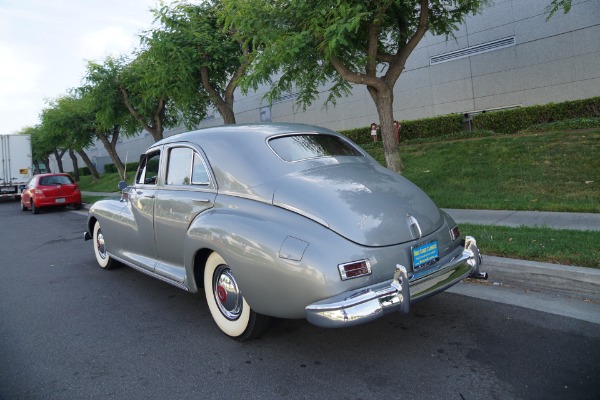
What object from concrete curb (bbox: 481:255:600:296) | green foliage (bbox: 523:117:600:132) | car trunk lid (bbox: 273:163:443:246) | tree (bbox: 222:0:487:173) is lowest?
concrete curb (bbox: 481:255:600:296)

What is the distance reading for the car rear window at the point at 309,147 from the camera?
4.01m

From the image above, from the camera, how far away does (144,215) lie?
16.0 feet

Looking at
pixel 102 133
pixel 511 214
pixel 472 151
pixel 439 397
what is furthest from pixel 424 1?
pixel 102 133

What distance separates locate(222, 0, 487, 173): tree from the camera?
8.87 metres

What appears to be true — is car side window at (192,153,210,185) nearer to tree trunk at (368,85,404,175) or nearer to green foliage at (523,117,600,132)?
tree trunk at (368,85,404,175)

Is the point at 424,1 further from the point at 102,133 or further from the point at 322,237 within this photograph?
the point at 102,133

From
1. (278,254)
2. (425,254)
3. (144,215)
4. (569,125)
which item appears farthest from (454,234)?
(569,125)

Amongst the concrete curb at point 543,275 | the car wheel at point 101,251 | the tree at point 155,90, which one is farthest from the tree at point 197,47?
the concrete curb at point 543,275

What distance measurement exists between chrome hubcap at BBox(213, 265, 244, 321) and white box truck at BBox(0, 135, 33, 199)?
2267 cm

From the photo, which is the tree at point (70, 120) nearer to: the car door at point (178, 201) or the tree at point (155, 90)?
the tree at point (155, 90)

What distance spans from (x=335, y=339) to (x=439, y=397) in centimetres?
110

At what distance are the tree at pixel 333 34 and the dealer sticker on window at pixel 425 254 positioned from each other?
218 inches

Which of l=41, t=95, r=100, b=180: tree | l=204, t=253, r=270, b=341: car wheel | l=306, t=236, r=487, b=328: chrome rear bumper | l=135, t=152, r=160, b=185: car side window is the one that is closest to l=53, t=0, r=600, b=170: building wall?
l=135, t=152, r=160, b=185: car side window

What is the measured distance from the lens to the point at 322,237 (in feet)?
10.3
